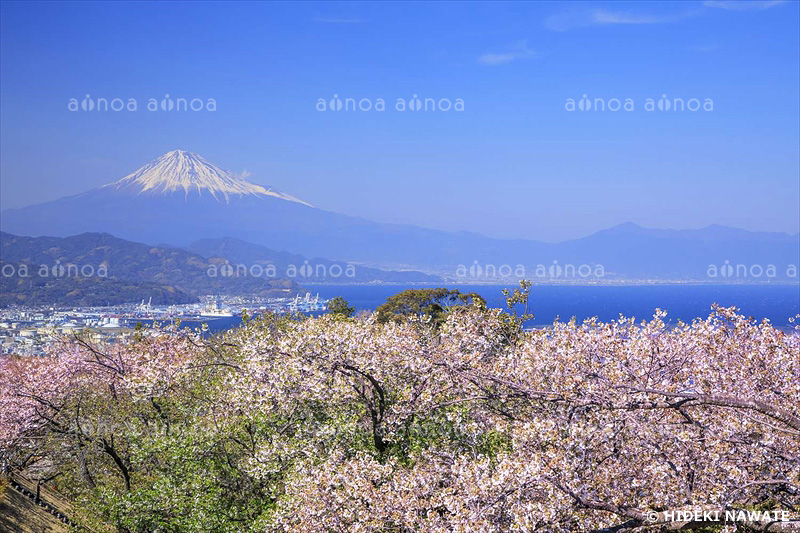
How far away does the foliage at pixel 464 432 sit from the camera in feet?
24.3

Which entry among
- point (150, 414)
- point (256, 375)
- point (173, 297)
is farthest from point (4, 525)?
point (173, 297)

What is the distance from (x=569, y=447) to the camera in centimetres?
739

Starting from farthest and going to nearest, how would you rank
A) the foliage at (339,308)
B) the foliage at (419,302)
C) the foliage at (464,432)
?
the foliage at (419,302) → the foliage at (339,308) → the foliage at (464,432)

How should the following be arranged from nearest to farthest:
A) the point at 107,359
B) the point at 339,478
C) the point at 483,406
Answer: the point at 339,478, the point at 483,406, the point at 107,359

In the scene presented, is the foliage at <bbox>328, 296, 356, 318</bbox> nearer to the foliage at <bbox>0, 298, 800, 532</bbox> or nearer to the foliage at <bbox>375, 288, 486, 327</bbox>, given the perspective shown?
the foliage at <bbox>375, 288, 486, 327</bbox>

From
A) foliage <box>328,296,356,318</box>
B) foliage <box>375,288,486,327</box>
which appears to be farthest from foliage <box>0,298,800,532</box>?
foliage <box>375,288,486,327</box>

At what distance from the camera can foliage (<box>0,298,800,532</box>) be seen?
24.3 feet

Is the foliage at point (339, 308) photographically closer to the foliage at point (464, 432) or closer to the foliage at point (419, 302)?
the foliage at point (419, 302)

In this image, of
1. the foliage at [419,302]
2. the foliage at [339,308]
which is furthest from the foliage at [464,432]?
the foliage at [419,302]

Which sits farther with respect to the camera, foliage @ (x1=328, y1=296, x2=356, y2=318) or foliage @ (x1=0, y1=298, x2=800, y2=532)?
foliage @ (x1=328, y1=296, x2=356, y2=318)

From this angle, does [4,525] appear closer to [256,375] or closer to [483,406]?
[256,375]

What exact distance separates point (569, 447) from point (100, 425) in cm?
1278

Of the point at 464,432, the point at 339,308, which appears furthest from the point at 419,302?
the point at 464,432

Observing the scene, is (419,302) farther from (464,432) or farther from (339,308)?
(464,432)
